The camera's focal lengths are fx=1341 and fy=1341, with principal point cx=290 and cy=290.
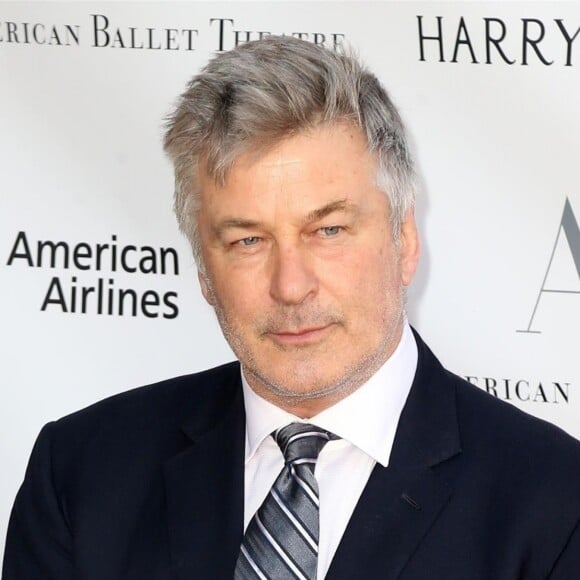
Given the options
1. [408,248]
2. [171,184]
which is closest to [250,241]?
[408,248]

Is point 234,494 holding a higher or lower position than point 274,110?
lower

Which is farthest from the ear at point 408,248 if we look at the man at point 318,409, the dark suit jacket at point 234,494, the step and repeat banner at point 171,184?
the step and repeat banner at point 171,184

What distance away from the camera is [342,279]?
1874 mm

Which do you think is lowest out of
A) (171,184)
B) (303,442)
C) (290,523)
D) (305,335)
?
(290,523)

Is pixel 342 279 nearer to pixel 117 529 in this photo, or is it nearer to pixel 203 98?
pixel 203 98

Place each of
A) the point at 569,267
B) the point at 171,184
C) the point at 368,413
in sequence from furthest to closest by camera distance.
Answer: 1. the point at 171,184
2. the point at 569,267
3. the point at 368,413

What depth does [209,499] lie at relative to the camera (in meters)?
1.98

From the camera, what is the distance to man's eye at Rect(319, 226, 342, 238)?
74.0 inches

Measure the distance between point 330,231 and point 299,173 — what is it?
93 millimetres

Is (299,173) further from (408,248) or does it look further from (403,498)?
(403,498)

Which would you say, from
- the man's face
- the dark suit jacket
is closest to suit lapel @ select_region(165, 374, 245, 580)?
the dark suit jacket

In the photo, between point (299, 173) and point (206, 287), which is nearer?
point (299, 173)

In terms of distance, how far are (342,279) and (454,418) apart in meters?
0.27

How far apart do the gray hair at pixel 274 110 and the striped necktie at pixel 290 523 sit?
337 millimetres
